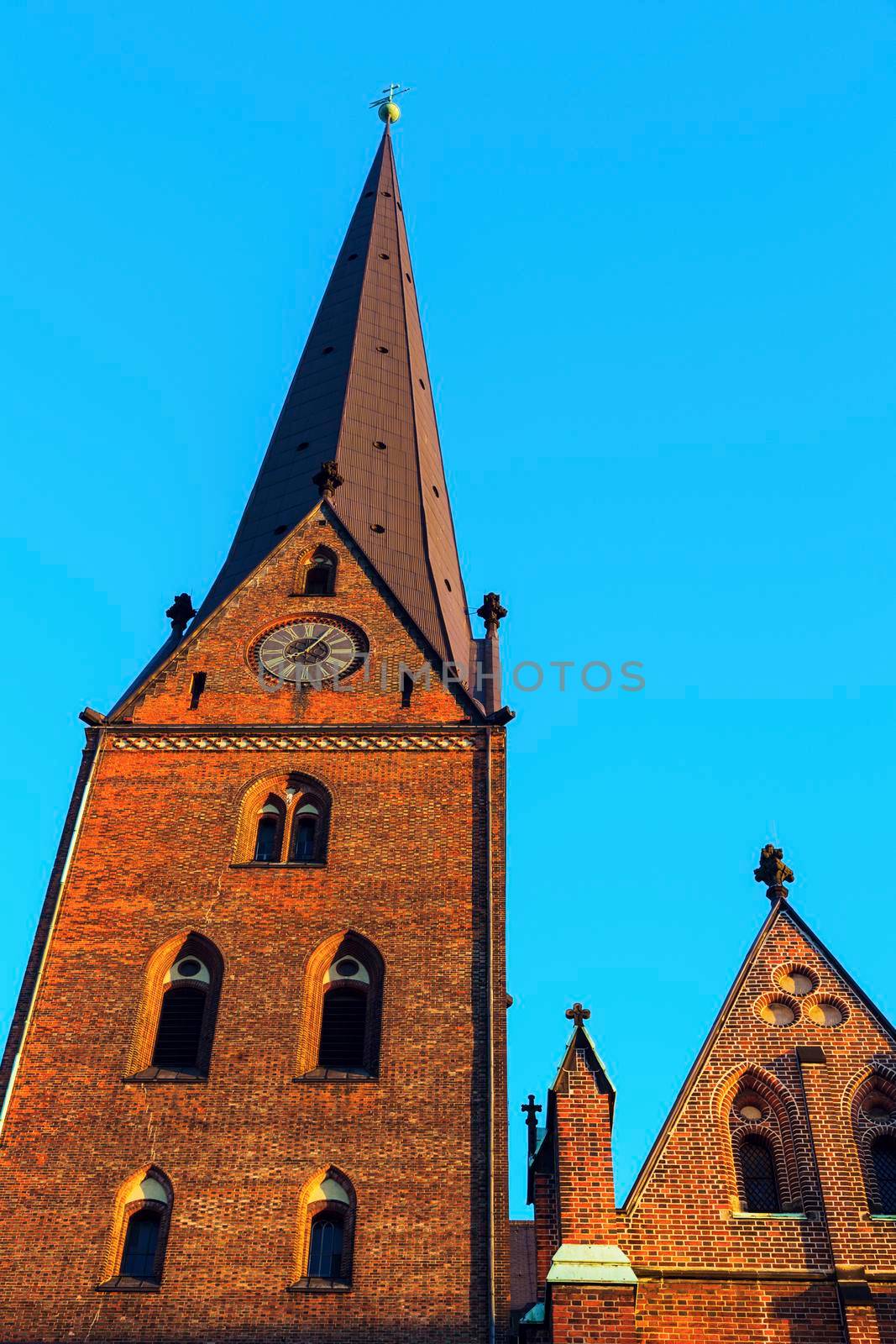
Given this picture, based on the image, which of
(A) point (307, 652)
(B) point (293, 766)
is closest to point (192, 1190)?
(B) point (293, 766)

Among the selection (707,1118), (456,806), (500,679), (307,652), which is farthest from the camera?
(500,679)

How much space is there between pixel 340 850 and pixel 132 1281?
6665 mm

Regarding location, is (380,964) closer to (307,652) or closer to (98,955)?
(98,955)

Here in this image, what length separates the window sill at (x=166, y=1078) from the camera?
21.8 meters

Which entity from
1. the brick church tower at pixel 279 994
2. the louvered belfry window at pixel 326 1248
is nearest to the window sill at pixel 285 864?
the brick church tower at pixel 279 994

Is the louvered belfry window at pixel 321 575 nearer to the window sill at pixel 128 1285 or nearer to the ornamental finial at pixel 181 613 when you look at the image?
the ornamental finial at pixel 181 613

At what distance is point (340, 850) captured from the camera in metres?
24.5

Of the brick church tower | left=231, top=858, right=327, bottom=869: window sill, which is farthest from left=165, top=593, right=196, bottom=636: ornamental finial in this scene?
left=231, top=858, right=327, bottom=869: window sill

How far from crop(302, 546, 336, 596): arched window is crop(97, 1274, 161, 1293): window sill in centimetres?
1250

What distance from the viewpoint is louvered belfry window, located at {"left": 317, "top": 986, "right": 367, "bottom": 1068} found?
22.4m

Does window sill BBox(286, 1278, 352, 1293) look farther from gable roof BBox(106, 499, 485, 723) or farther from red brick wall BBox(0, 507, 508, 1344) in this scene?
gable roof BBox(106, 499, 485, 723)

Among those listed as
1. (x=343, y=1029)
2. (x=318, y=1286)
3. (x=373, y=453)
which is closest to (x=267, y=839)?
(x=343, y=1029)

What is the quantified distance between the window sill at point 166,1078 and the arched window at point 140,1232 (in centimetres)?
122

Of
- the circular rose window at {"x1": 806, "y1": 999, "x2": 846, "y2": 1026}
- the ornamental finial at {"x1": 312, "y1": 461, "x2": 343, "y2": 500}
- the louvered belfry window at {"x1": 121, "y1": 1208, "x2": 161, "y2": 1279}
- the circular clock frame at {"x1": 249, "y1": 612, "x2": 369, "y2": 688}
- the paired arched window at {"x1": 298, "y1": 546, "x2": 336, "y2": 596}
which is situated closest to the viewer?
the louvered belfry window at {"x1": 121, "y1": 1208, "x2": 161, "y2": 1279}
